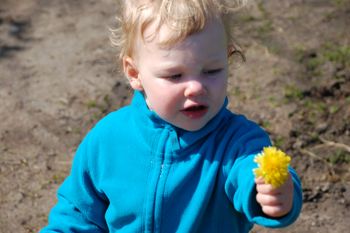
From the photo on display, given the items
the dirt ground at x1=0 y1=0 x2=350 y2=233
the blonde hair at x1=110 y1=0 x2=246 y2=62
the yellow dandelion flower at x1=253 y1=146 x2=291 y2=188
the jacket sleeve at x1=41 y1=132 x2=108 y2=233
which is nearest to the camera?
the yellow dandelion flower at x1=253 y1=146 x2=291 y2=188

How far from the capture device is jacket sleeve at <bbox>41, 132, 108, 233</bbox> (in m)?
2.72

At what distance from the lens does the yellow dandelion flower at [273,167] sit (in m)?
2.01

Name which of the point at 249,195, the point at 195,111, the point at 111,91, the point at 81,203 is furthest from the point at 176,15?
the point at 111,91

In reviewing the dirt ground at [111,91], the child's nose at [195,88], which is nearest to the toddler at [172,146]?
the child's nose at [195,88]

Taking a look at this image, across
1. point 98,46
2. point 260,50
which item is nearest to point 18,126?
point 98,46

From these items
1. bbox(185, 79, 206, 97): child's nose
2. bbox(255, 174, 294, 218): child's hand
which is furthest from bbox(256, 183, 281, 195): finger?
bbox(185, 79, 206, 97): child's nose

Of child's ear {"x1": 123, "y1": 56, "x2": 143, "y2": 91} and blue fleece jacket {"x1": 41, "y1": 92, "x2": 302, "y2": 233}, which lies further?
child's ear {"x1": 123, "y1": 56, "x2": 143, "y2": 91}

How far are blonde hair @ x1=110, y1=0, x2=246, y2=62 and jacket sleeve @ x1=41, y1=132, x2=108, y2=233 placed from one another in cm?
43

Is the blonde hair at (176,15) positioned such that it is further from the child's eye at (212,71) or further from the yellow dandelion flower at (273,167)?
the yellow dandelion flower at (273,167)

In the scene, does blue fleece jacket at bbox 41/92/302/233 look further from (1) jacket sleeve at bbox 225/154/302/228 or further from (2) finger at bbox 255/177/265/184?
(2) finger at bbox 255/177/265/184

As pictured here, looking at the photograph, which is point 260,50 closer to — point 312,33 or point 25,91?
point 312,33

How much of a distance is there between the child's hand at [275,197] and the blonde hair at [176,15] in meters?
0.52

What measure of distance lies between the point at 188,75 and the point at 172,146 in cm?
29

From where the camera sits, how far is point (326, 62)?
4.75 meters
